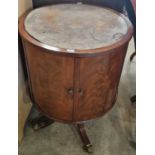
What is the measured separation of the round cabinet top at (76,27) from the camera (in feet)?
3.53

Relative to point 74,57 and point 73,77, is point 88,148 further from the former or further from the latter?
point 74,57

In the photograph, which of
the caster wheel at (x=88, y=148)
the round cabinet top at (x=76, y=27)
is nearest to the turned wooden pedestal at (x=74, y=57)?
the round cabinet top at (x=76, y=27)

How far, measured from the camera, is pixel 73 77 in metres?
1.11

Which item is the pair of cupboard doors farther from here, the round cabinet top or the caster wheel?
the caster wheel

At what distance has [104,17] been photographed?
1.31m

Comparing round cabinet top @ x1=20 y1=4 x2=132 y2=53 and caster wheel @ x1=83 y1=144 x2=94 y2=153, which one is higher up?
round cabinet top @ x1=20 y1=4 x2=132 y2=53

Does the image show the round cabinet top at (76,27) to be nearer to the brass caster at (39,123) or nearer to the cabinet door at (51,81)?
the cabinet door at (51,81)

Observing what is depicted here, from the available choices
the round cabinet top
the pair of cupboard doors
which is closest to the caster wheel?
the pair of cupboard doors

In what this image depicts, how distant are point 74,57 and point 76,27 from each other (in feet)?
0.84

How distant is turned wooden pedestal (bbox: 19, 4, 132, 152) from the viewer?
1057mm

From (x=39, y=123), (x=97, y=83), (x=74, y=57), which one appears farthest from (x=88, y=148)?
(x=74, y=57)
